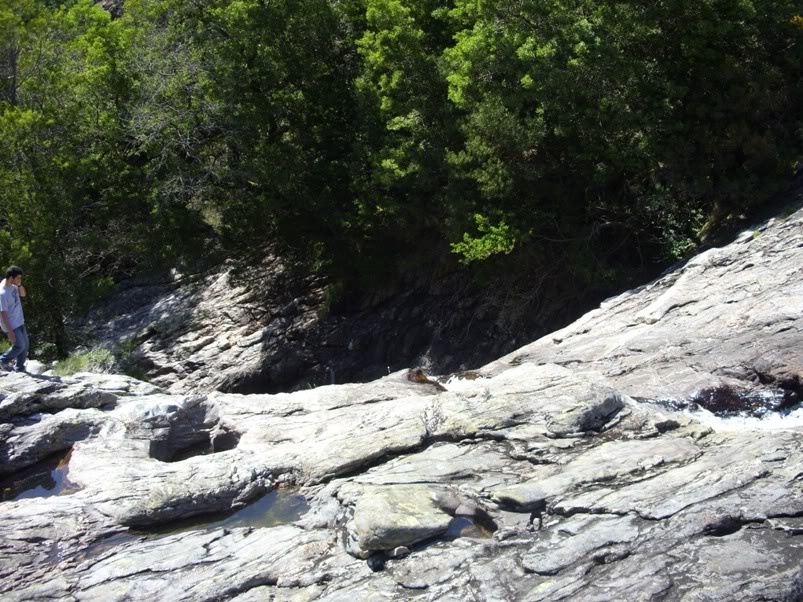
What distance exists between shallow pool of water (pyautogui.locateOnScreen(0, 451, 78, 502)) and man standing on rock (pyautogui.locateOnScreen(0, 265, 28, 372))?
2.18 meters

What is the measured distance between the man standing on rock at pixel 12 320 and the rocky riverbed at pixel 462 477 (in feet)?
2.57

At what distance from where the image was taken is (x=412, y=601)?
712 centimetres

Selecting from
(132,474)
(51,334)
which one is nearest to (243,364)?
(51,334)

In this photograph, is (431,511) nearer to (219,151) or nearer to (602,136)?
(602,136)

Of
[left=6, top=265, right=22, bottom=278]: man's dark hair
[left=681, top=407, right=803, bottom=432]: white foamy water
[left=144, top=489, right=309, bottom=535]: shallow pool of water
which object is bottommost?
[left=681, top=407, right=803, bottom=432]: white foamy water

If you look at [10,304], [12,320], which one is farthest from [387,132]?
[12,320]

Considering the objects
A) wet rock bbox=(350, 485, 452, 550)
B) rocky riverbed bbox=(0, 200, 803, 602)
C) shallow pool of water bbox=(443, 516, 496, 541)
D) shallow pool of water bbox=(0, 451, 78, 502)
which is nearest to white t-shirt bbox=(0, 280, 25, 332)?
rocky riverbed bbox=(0, 200, 803, 602)

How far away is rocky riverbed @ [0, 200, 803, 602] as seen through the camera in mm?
7301

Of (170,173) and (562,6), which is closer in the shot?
(562,6)

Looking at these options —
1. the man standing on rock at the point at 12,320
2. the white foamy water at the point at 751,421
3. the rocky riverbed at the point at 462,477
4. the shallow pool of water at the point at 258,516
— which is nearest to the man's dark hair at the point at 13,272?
the man standing on rock at the point at 12,320

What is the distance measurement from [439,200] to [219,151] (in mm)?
6549

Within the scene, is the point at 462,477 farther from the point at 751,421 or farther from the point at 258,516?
the point at 751,421

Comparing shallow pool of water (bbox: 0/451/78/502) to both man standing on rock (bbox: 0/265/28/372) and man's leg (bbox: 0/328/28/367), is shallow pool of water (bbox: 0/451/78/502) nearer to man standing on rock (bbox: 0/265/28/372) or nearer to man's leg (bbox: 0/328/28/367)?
man standing on rock (bbox: 0/265/28/372)

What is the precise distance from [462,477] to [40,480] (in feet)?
16.9
